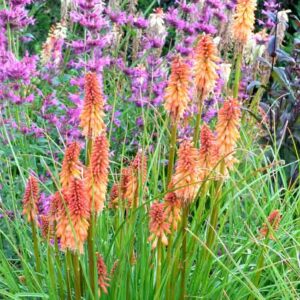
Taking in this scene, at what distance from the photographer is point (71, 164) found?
6.55ft

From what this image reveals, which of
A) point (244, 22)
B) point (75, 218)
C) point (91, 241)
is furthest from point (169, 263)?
point (244, 22)

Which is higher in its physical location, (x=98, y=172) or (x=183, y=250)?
(x=98, y=172)

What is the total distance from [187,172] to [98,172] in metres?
0.29

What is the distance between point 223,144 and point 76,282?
0.68 m

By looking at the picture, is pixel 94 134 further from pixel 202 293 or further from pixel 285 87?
pixel 285 87

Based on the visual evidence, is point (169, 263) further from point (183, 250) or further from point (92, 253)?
point (92, 253)

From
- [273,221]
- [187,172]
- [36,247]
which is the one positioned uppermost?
[187,172]

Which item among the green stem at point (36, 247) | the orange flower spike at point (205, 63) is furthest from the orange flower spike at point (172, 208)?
the green stem at point (36, 247)

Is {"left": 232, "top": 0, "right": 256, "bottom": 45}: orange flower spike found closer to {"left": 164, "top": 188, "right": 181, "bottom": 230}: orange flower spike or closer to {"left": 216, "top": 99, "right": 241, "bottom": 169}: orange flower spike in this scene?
{"left": 216, "top": 99, "right": 241, "bottom": 169}: orange flower spike

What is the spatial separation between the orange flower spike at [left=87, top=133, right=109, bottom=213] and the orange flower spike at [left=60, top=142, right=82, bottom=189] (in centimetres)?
5

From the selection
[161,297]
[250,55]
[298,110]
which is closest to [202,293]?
[161,297]

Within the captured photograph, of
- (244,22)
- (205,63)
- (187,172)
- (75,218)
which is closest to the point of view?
(75,218)

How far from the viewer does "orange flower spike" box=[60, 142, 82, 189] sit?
6.45 ft

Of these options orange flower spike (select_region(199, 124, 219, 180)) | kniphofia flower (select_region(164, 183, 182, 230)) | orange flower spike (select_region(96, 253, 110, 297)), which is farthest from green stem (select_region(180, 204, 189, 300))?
orange flower spike (select_region(96, 253, 110, 297))
